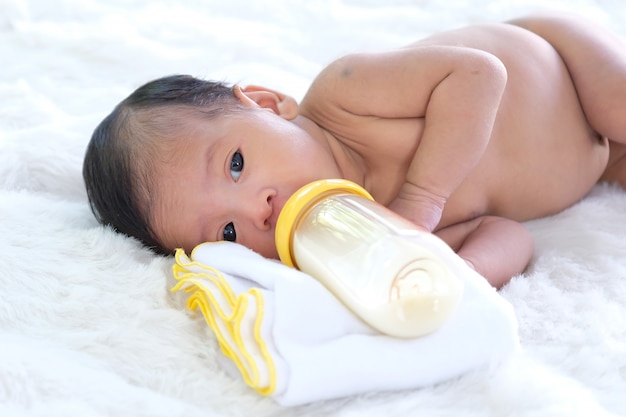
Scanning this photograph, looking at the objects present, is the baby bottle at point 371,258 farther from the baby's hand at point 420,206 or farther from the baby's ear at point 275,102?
the baby's ear at point 275,102

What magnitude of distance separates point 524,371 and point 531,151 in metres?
0.65

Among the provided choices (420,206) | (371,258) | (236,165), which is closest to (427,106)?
(420,206)

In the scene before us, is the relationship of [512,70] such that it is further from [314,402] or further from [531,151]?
[314,402]

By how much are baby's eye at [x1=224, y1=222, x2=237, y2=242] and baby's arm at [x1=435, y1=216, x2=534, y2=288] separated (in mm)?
360

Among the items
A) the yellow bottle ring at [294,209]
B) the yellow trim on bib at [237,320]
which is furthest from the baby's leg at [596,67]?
the yellow trim on bib at [237,320]

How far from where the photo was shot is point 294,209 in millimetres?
998

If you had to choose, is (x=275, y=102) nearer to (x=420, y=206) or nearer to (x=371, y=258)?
(x=420, y=206)

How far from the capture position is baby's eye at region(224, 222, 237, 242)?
1.14m

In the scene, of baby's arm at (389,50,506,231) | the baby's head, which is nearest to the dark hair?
the baby's head

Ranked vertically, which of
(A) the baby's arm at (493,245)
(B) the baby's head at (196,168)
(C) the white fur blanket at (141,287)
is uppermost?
(B) the baby's head at (196,168)

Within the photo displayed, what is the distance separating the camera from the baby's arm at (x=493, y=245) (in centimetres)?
117

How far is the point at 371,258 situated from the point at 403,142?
1.56ft

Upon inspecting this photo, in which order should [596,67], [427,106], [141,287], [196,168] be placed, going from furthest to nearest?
[596,67] < [427,106] < [196,168] < [141,287]

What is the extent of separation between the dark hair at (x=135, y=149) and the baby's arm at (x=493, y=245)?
0.46 meters
